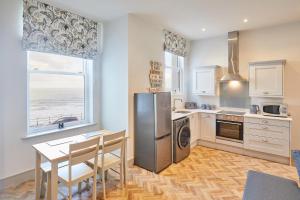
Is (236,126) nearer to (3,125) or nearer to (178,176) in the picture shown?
(178,176)

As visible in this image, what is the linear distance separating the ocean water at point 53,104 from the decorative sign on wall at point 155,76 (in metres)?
1.43

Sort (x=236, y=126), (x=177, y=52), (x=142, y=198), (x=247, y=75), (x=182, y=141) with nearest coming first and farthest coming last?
(x=142, y=198) < (x=182, y=141) < (x=236, y=126) < (x=247, y=75) < (x=177, y=52)

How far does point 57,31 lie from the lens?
2961 millimetres

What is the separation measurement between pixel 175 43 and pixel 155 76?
4.04ft

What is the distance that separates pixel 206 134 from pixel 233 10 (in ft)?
8.88

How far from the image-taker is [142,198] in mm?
2369

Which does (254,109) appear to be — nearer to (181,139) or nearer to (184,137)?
(184,137)

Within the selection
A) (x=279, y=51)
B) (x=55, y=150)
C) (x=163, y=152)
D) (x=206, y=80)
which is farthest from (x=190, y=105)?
(x=55, y=150)

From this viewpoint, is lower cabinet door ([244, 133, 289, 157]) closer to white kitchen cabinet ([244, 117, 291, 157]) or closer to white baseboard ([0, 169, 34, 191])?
white kitchen cabinet ([244, 117, 291, 157])

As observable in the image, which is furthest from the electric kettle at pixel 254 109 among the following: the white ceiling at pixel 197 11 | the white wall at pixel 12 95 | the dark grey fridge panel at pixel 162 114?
the white wall at pixel 12 95

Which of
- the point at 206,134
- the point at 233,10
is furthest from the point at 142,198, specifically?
the point at 233,10

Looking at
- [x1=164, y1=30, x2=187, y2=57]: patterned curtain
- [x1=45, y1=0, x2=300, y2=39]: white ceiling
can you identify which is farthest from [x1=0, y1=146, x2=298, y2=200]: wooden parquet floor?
[x1=45, y1=0, x2=300, y2=39]: white ceiling

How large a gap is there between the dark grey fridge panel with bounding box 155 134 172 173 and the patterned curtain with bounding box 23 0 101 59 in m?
2.13

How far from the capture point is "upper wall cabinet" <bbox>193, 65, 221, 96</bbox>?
4.52m
